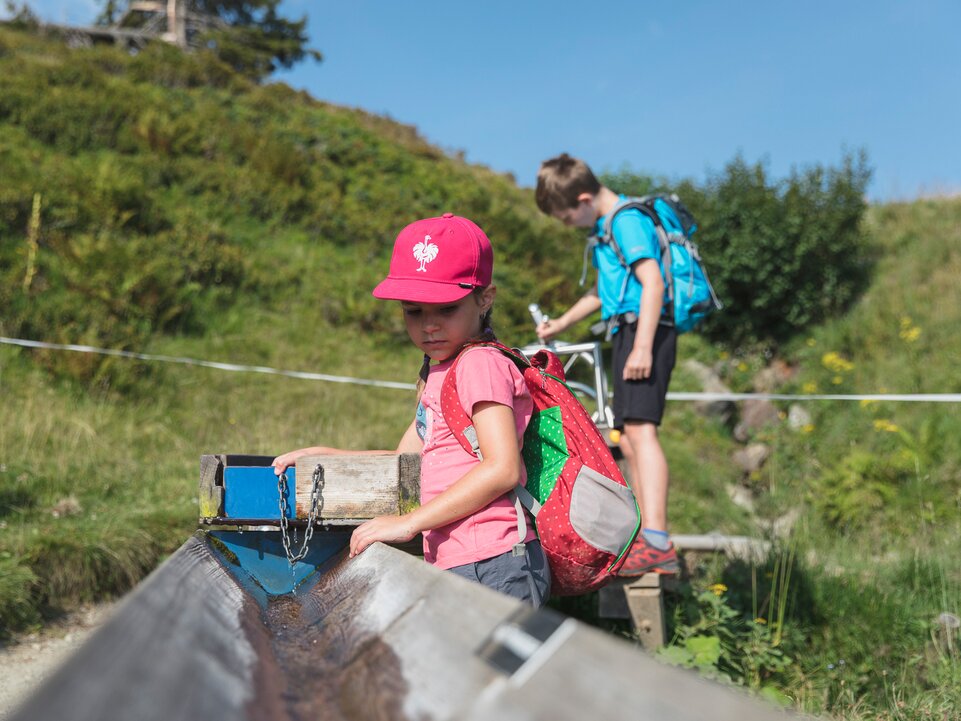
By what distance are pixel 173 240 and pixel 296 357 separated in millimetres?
2274

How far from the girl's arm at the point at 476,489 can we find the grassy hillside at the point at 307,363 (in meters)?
2.13

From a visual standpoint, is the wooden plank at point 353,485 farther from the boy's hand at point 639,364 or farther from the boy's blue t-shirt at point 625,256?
the boy's blue t-shirt at point 625,256

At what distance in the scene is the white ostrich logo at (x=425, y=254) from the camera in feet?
7.34

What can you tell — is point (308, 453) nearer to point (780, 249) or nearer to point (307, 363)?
point (307, 363)

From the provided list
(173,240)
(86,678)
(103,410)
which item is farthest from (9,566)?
(173,240)

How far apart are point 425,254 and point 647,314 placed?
190 centimetres

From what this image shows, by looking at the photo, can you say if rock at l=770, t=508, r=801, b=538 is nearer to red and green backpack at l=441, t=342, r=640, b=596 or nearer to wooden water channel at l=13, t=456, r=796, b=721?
red and green backpack at l=441, t=342, r=640, b=596

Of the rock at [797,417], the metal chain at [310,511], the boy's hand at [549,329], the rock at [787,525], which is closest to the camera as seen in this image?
the metal chain at [310,511]

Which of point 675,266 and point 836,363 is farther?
point 836,363

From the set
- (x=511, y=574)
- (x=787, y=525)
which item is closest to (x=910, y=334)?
(x=787, y=525)

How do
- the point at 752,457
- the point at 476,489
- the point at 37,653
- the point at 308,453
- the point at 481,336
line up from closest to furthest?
the point at 476,489, the point at 481,336, the point at 308,453, the point at 37,653, the point at 752,457

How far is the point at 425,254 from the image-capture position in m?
2.24

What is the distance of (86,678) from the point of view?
0.83 meters

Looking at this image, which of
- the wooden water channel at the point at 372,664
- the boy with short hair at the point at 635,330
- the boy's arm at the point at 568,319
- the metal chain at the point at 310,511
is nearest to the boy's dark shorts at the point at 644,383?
the boy with short hair at the point at 635,330
